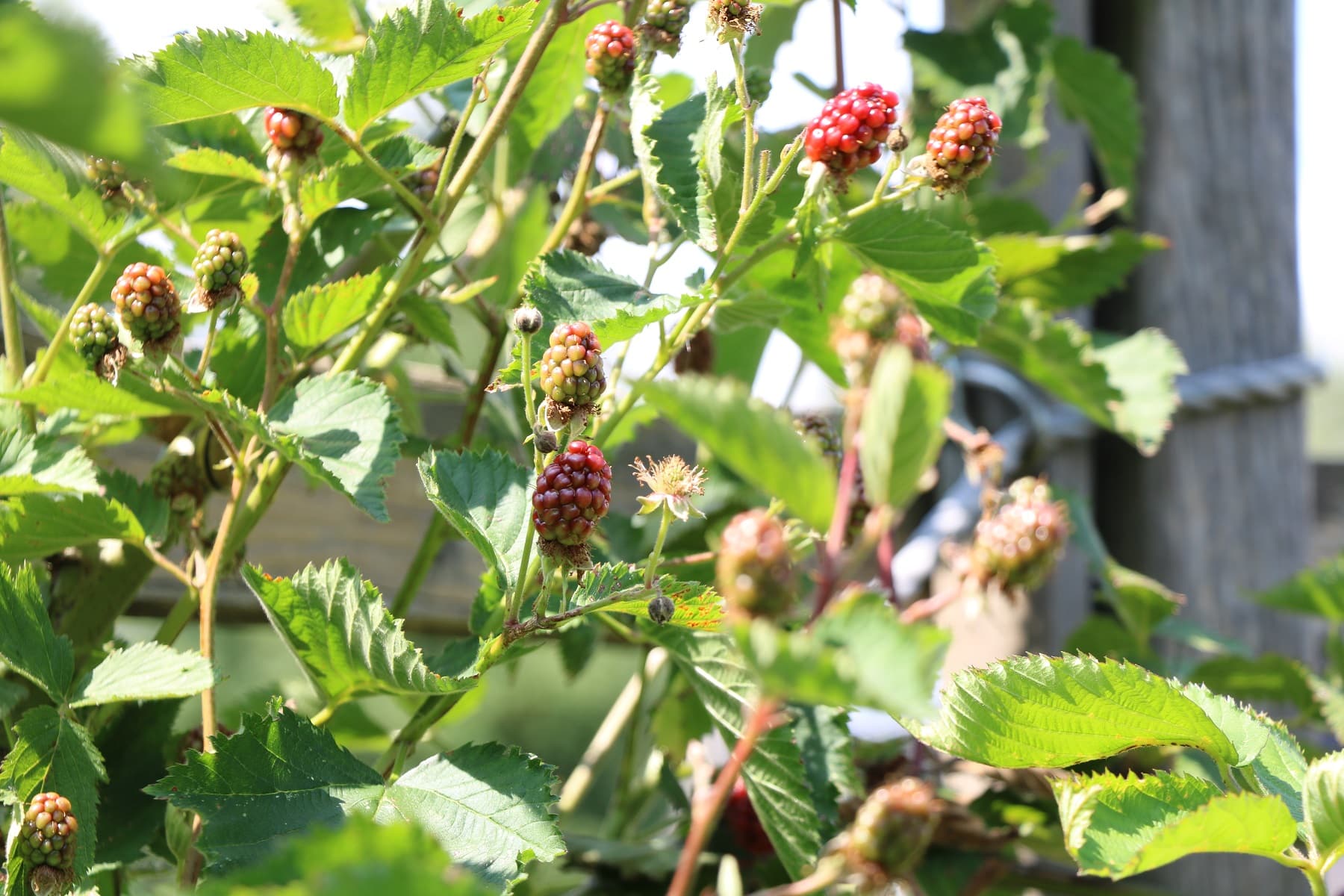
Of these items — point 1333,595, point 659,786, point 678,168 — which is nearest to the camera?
point 678,168

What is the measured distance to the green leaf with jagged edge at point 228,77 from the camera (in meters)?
0.52

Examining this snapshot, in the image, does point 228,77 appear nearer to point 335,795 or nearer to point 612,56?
point 612,56

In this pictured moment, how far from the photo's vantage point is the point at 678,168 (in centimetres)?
59

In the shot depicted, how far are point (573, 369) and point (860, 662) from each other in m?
0.22

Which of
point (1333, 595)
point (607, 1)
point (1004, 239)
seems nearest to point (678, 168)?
point (607, 1)

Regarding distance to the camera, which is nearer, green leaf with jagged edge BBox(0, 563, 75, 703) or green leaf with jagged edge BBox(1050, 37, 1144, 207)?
green leaf with jagged edge BBox(0, 563, 75, 703)

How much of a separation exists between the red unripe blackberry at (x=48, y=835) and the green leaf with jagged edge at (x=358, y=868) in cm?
22

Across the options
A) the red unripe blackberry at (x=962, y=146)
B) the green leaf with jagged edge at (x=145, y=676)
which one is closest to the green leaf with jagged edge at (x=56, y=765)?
the green leaf with jagged edge at (x=145, y=676)

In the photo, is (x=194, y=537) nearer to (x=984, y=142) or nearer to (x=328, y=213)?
(x=328, y=213)

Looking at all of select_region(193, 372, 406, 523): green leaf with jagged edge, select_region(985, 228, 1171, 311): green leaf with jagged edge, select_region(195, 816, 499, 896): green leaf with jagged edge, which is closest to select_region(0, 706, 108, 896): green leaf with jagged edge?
select_region(193, 372, 406, 523): green leaf with jagged edge

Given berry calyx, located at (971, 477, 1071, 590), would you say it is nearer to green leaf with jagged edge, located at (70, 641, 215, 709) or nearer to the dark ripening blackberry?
the dark ripening blackberry

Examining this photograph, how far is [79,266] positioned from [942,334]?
0.57 metres

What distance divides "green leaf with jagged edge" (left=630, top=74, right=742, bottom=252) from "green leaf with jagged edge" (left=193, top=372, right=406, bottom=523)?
0.58ft

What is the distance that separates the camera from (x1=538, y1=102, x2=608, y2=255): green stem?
0.63 metres
